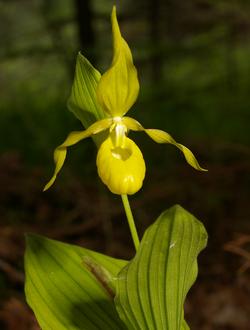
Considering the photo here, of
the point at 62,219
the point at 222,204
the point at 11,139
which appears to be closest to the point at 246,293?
the point at 222,204

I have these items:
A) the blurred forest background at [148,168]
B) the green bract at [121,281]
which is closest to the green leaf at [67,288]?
the green bract at [121,281]

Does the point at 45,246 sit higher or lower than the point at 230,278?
higher

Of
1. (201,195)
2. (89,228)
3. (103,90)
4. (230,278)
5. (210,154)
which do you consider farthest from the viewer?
(210,154)

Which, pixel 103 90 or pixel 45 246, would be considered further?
pixel 45 246

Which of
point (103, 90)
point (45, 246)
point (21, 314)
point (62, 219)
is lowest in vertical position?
point (62, 219)

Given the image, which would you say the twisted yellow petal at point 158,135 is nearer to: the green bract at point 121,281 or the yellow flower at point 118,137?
the yellow flower at point 118,137

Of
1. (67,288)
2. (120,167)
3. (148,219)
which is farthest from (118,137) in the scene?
(148,219)

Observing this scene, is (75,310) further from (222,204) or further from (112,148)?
(222,204)
